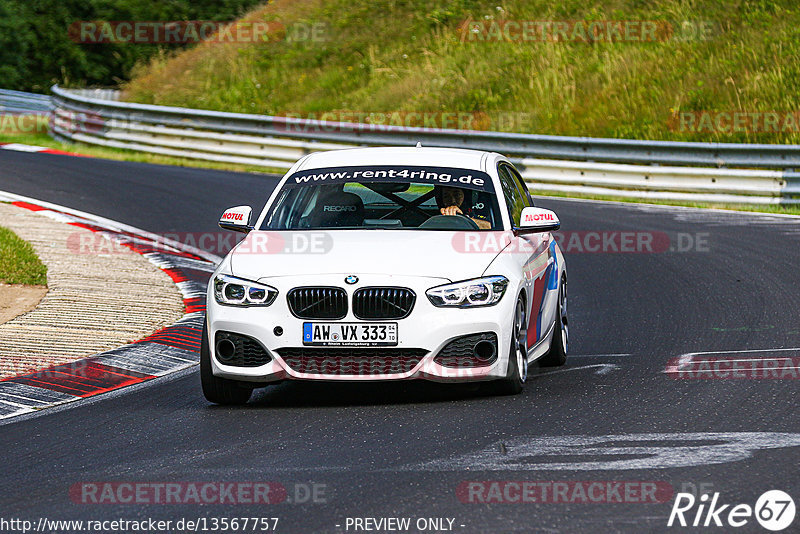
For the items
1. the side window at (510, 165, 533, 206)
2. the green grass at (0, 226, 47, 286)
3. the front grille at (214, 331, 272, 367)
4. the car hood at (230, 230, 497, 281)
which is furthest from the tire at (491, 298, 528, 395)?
the green grass at (0, 226, 47, 286)

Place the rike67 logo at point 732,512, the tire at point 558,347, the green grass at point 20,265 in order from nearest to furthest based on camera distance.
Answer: the rike67 logo at point 732,512, the tire at point 558,347, the green grass at point 20,265

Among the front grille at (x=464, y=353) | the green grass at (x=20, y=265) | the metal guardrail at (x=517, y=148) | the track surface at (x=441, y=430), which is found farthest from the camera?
the metal guardrail at (x=517, y=148)

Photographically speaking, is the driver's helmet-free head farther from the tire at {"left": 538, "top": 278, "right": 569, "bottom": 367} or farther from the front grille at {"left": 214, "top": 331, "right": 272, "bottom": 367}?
the front grille at {"left": 214, "top": 331, "right": 272, "bottom": 367}

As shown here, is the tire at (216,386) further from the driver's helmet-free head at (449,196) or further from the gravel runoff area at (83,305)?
the driver's helmet-free head at (449,196)

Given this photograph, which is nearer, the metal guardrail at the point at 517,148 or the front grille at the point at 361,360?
the front grille at the point at 361,360

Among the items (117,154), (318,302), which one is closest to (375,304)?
(318,302)

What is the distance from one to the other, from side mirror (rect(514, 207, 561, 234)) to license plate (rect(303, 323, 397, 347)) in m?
1.51

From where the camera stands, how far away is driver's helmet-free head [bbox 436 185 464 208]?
905 centimetres

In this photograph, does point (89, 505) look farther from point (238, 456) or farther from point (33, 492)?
point (238, 456)

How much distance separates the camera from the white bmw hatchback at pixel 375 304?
7.73 metres

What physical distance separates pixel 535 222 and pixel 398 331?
1551 millimetres

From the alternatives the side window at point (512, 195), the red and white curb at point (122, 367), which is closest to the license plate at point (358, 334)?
the side window at point (512, 195)

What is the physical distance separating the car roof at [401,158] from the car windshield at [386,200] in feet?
0.30

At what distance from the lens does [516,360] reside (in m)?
8.04
